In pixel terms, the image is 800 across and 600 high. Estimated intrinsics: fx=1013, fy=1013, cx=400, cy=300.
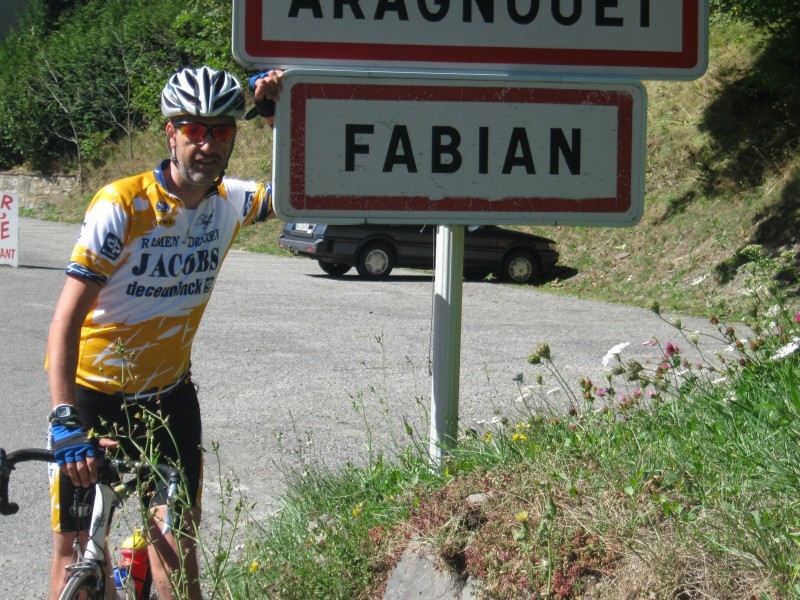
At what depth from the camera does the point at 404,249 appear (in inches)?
826

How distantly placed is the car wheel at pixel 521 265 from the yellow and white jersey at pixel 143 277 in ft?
58.7

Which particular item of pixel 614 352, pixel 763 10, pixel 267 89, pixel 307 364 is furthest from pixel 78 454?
pixel 763 10

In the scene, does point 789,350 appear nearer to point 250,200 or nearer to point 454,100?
point 454,100

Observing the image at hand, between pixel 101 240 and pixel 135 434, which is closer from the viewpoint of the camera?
pixel 101 240

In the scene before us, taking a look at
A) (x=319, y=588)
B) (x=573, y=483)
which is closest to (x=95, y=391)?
(x=319, y=588)

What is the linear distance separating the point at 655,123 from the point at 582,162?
63.0ft

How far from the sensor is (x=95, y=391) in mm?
3051

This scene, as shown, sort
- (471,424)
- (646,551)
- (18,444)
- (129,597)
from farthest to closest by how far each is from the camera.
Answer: (471,424) < (18,444) < (129,597) < (646,551)

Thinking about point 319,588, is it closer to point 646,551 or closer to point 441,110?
point 646,551

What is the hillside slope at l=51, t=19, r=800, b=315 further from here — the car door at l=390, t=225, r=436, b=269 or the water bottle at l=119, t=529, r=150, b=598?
the water bottle at l=119, t=529, r=150, b=598

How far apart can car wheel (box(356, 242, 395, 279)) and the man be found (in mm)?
17081

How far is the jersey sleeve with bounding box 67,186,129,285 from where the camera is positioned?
2.83 m

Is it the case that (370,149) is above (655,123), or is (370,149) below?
below

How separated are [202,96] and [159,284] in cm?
58
